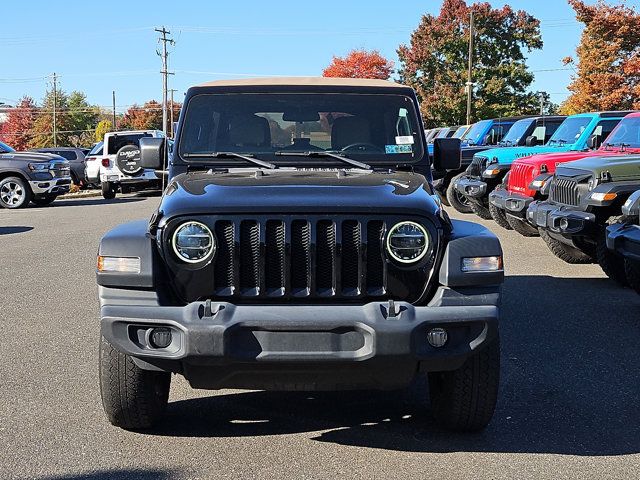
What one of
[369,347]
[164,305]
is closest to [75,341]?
[164,305]

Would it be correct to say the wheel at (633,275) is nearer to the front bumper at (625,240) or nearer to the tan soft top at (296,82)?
the front bumper at (625,240)

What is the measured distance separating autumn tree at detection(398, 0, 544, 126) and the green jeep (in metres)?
47.4

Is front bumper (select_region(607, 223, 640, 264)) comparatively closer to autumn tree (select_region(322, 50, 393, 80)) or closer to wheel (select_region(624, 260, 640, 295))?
wheel (select_region(624, 260, 640, 295))

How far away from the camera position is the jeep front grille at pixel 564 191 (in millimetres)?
9615

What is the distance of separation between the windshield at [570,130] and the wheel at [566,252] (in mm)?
3463

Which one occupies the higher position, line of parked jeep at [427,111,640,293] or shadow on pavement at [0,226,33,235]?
line of parked jeep at [427,111,640,293]

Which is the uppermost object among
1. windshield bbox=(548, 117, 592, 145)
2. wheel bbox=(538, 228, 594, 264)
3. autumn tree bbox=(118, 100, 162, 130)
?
autumn tree bbox=(118, 100, 162, 130)

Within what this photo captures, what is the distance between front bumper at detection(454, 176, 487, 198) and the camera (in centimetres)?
1475

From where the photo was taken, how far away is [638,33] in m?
35.8

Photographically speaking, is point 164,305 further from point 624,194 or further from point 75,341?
point 624,194

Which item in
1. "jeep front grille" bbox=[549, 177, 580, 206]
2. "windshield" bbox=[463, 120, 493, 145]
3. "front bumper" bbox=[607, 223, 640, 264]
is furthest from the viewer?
"windshield" bbox=[463, 120, 493, 145]

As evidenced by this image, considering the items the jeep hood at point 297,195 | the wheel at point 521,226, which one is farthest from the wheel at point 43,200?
the jeep hood at point 297,195

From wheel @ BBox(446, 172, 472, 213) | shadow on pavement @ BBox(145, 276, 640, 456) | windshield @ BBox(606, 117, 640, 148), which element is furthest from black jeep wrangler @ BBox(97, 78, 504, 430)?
wheel @ BBox(446, 172, 472, 213)

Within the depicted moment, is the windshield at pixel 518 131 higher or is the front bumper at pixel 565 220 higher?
the windshield at pixel 518 131
